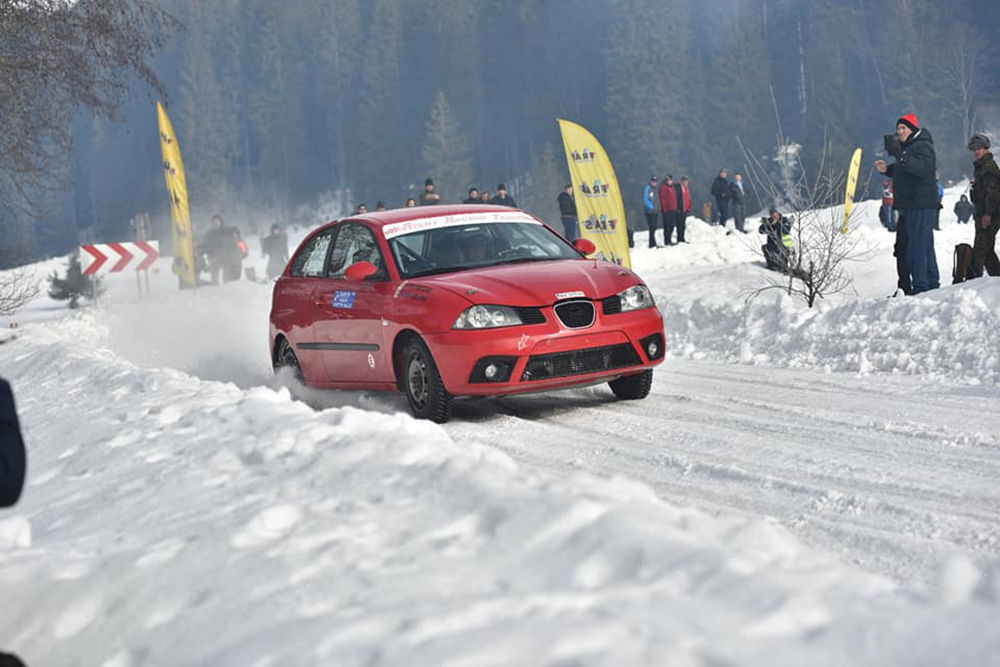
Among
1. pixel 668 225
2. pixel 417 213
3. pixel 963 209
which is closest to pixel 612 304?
pixel 417 213

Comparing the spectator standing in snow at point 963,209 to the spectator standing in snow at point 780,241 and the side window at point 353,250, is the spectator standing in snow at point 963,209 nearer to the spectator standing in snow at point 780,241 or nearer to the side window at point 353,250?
the spectator standing in snow at point 780,241

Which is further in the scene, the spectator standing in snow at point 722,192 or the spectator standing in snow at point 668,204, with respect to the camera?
the spectator standing in snow at point 722,192

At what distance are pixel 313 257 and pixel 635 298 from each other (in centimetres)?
318

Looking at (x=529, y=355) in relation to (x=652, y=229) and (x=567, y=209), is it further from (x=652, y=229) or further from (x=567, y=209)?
(x=652, y=229)

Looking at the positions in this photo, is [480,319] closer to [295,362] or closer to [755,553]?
[295,362]

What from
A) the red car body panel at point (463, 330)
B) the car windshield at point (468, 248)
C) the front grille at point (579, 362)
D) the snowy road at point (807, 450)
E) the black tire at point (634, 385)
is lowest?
the snowy road at point (807, 450)

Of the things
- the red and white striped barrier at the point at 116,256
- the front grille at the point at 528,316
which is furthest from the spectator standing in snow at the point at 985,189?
the red and white striped barrier at the point at 116,256

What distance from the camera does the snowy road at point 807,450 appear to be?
4801 millimetres

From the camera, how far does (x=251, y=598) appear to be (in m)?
3.38

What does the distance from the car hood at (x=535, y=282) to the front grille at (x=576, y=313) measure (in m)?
0.06

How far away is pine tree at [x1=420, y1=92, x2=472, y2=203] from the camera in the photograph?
3597 inches

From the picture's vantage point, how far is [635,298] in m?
8.45

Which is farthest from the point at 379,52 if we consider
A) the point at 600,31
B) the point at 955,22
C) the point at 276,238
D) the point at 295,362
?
the point at 295,362

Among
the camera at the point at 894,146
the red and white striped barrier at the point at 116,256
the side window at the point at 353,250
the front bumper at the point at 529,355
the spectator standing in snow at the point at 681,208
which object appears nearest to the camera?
the front bumper at the point at 529,355
